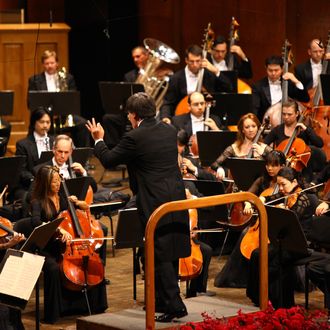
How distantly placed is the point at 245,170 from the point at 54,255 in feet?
5.53

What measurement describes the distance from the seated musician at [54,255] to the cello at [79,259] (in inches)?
2.3

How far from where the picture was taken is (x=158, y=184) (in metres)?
5.91

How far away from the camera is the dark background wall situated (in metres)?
9.57

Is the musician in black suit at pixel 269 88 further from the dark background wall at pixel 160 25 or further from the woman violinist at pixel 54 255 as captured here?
the woman violinist at pixel 54 255

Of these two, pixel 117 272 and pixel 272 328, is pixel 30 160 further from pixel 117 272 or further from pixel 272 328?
pixel 272 328

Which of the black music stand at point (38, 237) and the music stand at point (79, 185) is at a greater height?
the music stand at point (79, 185)

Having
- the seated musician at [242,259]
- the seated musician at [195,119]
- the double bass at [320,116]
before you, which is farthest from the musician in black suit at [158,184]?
the double bass at [320,116]

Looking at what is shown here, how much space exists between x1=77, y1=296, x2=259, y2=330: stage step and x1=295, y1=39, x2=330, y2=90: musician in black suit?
402 centimetres

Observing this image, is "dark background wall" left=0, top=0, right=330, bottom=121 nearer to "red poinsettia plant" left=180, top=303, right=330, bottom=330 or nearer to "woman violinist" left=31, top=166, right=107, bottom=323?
"woman violinist" left=31, top=166, right=107, bottom=323

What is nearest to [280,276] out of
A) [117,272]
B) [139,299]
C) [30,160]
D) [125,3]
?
[139,299]

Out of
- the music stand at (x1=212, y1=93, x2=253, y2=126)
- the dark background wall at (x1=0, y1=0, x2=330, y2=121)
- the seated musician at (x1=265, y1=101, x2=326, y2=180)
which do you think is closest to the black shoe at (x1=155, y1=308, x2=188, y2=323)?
the seated musician at (x1=265, y1=101, x2=326, y2=180)

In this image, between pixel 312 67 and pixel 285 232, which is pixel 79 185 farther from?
pixel 312 67

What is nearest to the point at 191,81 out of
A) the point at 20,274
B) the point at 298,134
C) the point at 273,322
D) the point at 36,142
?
the point at 298,134

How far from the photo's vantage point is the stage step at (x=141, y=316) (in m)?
5.69
